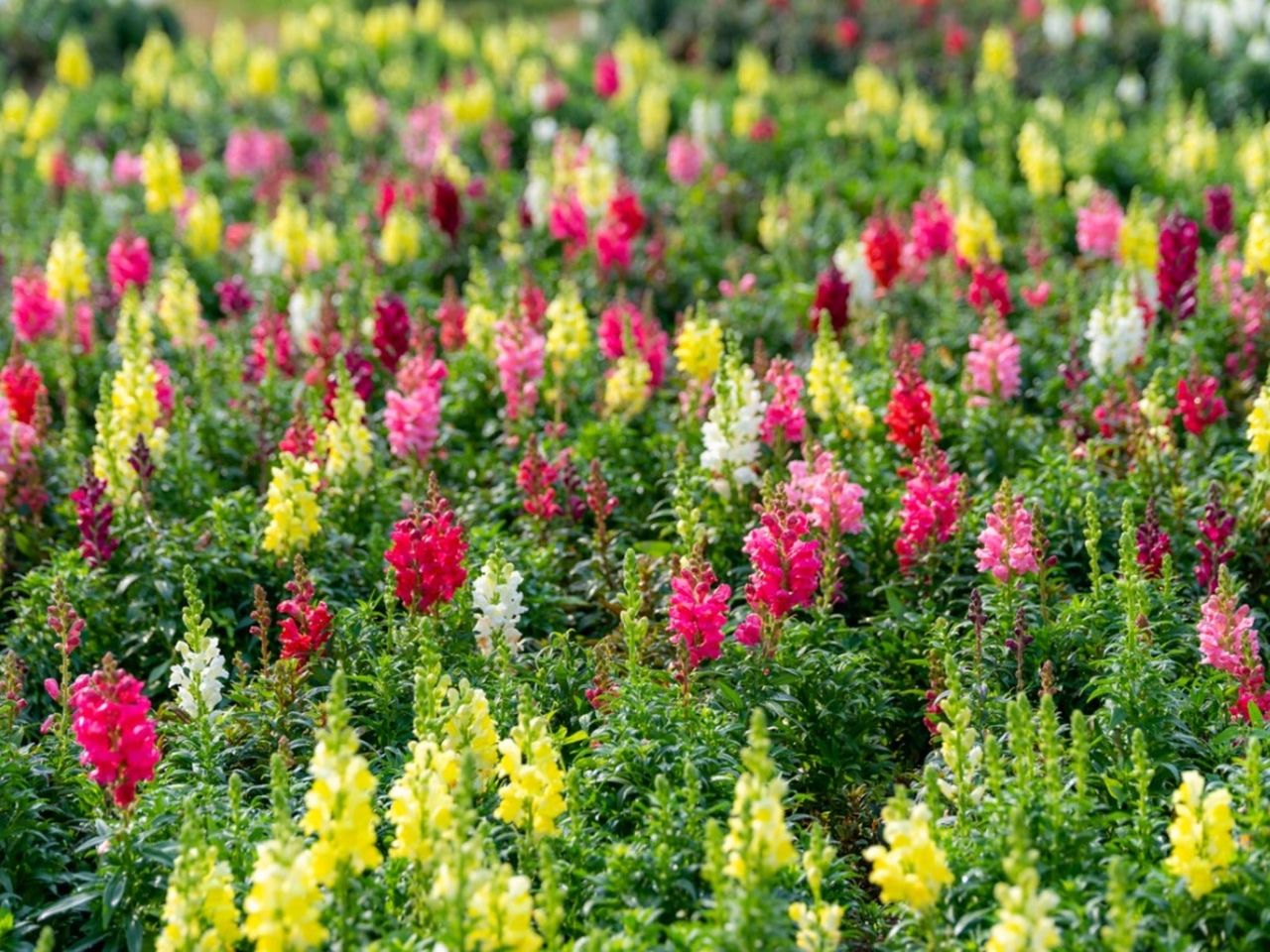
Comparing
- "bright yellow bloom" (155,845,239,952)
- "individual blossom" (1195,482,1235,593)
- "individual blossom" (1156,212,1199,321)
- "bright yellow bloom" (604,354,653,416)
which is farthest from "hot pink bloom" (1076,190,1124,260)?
"bright yellow bloom" (155,845,239,952)

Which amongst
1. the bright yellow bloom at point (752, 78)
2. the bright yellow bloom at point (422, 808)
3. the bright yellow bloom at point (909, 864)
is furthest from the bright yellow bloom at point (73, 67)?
the bright yellow bloom at point (909, 864)

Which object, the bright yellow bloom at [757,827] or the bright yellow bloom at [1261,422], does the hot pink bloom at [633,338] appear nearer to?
the bright yellow bloom at [1261,422]

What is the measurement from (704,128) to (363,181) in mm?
2687

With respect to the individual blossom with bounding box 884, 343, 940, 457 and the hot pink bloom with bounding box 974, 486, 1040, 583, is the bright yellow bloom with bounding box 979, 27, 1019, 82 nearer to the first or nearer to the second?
the individual blossom with bounding box 884, 343, 940, 457

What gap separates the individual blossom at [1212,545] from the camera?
750 centimetres

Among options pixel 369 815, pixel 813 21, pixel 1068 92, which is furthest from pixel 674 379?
pixel 813 21

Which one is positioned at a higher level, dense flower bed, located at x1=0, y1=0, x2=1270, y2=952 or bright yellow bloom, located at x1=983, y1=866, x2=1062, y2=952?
bright yellow bloom, located at x1=983, y1=866, x2=1062, y2=952

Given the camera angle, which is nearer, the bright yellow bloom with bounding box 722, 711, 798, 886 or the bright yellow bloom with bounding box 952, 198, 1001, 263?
the bright yellow bloom with bounding box 722, 711, 798, 886

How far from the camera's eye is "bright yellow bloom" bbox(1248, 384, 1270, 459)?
7711 millimetres

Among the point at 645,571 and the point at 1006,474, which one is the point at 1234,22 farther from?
the point at 645,571

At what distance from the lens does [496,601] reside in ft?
22.8

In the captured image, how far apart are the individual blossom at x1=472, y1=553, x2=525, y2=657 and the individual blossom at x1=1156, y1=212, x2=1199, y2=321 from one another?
448 centimetres

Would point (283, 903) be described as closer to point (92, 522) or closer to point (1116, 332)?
point (92, 522)

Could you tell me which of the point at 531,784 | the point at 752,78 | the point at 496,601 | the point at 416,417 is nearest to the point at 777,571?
the point at 496,601
